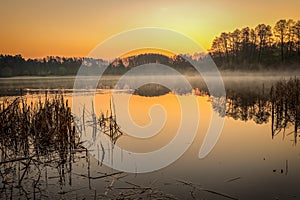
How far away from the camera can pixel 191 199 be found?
14.8 ft

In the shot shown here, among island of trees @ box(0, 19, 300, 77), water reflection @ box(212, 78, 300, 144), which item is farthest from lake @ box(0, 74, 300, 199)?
island of trees @ box(0, 19, 300, 77)

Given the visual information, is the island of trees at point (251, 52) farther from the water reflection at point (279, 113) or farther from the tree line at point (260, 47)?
the water reflection at point (279, 113)

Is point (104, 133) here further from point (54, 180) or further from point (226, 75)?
point (226, 75)

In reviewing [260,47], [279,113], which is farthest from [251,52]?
[279,113]

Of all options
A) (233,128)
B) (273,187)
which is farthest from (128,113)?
(273,187)

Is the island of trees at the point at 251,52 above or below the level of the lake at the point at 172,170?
above

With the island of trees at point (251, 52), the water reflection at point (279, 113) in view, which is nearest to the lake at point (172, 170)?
the water reflection at point (279, 113)

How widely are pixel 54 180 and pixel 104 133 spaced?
359 cm

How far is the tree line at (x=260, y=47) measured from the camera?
5144 centimetres

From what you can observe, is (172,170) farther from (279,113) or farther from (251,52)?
(251,52)

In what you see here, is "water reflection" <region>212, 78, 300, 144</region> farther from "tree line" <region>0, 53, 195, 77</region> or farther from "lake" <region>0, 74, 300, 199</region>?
"tree line" <region>0, 53, 195, 77</region>

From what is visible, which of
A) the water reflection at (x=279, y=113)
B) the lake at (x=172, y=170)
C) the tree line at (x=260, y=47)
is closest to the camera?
the lake at (x=172, y=170)

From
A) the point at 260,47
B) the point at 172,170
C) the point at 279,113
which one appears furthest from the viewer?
the point at 260,47

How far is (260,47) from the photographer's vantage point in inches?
2170
